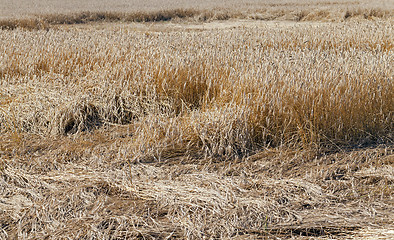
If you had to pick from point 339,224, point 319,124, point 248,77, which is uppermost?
point 248,77

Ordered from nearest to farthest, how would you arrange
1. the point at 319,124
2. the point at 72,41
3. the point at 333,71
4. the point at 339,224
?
the point at 339,224, the point at 319,124, the point at 333,71, the point at 72,41

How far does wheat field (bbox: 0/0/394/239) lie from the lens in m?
2.04

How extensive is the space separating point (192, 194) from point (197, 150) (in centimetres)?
64

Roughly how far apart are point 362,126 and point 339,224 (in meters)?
1.34

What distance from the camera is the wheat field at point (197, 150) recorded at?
204cm

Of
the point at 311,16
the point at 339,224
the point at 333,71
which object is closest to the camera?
the point at 339,224

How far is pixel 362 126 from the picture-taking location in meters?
3.08

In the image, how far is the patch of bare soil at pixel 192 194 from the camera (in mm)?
1978

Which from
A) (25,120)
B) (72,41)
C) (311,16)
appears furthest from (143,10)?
(25,120)

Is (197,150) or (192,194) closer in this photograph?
(192,194)

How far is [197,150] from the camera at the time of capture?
9.52ft

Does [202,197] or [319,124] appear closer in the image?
[202,197]

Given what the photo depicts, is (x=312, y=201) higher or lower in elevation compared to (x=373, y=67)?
lower

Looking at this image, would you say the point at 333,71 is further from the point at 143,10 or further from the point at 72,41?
the point at 143,10
